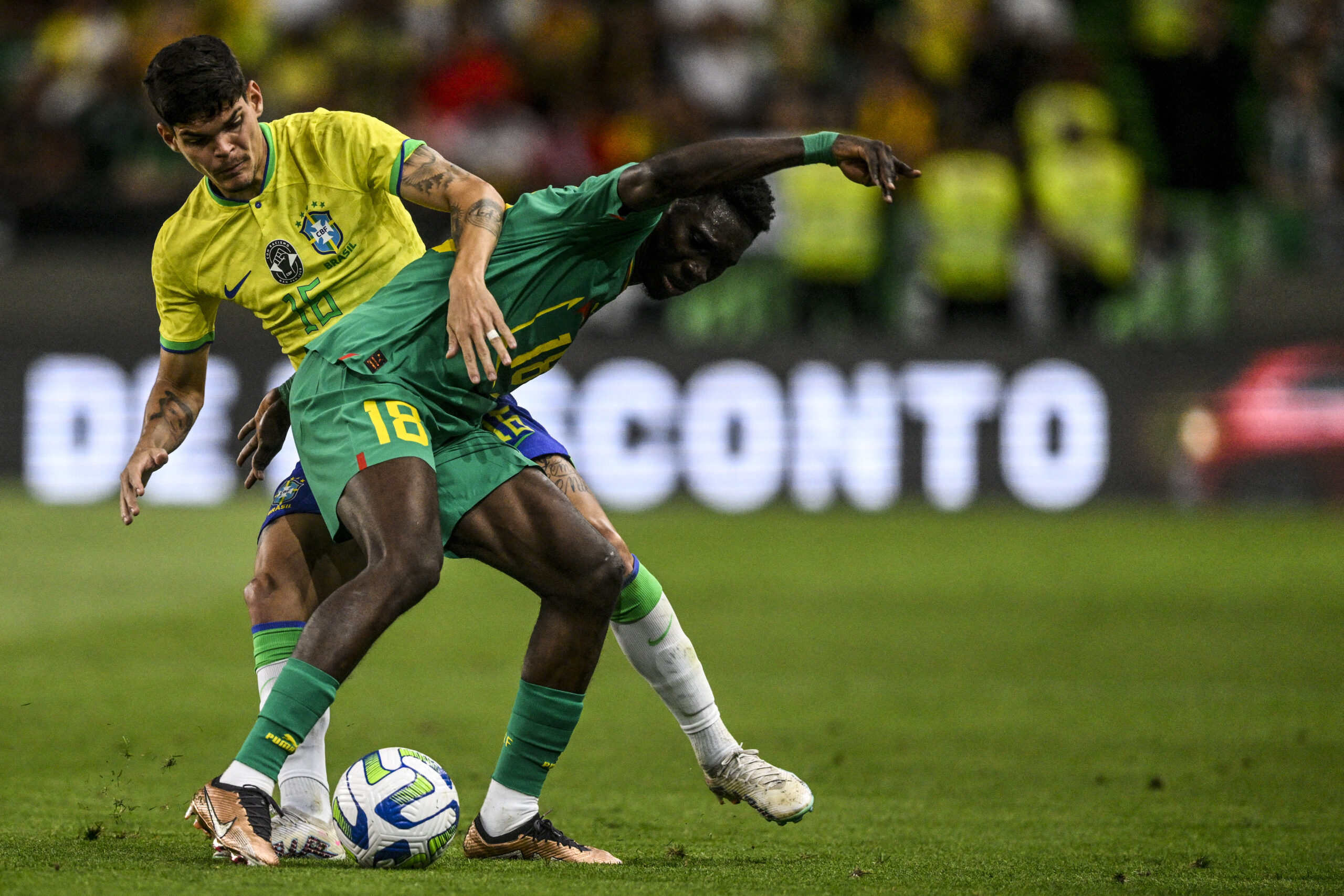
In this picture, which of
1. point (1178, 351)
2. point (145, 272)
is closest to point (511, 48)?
point (145, 272)

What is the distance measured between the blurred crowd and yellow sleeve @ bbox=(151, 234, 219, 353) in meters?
9.12

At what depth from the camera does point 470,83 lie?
1584cm

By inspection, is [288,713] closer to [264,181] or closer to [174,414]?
[174,414]

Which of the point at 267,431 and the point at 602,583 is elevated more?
the point at 267,431

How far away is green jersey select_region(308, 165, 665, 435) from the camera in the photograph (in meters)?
4.37

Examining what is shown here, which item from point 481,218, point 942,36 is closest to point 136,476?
point 481,218

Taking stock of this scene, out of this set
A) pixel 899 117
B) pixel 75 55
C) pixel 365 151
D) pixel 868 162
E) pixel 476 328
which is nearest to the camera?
pixel 868 162

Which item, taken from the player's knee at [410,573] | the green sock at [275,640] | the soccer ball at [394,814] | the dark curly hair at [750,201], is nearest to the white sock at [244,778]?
the soccer ball at [394,814]

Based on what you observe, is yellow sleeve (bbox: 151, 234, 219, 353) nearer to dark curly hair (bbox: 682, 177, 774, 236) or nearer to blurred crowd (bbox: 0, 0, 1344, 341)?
dark curly hair (bbox: 682, 177, 774, 236)

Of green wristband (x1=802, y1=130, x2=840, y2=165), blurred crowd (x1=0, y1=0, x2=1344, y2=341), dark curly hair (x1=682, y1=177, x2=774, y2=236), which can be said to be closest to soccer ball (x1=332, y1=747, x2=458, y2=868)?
dark curly hair (x1=682, y1=177, x2=774, y2=236)

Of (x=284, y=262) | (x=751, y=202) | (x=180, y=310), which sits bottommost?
(x=180, y=310)

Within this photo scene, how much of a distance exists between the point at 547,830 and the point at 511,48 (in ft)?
43.3

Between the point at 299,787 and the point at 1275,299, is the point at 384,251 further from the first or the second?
the point at 1275,299

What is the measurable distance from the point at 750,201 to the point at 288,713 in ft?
5.89
